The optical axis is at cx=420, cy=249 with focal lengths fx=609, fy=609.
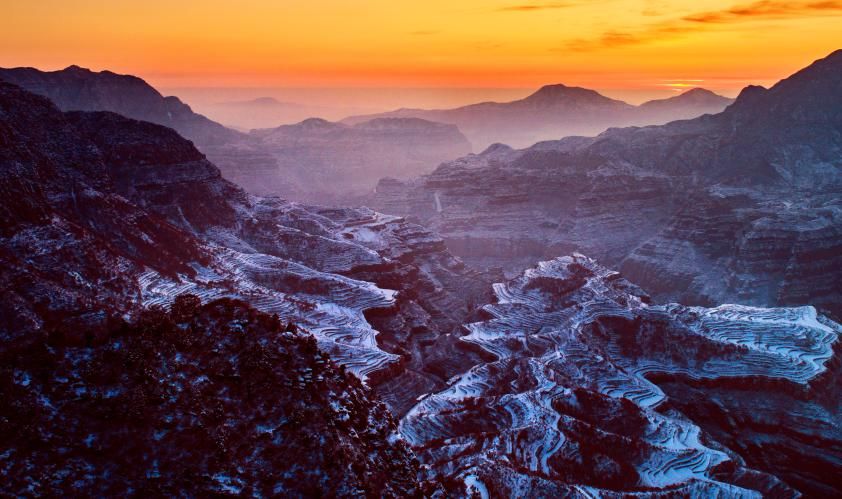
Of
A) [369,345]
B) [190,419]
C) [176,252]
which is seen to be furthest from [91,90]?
[190,419]

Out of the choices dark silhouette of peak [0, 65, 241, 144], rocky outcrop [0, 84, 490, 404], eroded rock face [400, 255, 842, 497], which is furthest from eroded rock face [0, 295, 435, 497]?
dark silhouette of peak [0, 65, 241, 144]

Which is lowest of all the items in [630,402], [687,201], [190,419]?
[630,402]

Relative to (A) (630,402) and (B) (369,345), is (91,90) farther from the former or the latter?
(A) (630,402)

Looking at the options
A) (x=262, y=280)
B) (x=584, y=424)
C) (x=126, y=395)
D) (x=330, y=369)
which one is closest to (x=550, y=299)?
(x=584, y=424)

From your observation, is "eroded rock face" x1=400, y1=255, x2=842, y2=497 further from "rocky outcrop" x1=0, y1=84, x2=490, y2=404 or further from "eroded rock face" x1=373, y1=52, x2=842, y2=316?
"eroded rock face" x1=373, y1=52, x2=842, y2=316

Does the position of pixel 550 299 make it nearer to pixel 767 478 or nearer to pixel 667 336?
pixel 667 336

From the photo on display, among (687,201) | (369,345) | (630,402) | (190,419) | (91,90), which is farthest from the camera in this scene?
(91,90)

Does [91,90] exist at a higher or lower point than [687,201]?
higher
